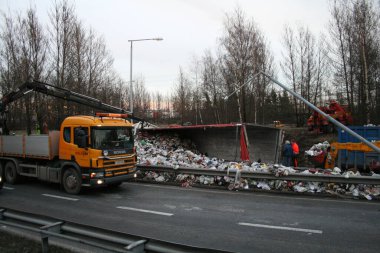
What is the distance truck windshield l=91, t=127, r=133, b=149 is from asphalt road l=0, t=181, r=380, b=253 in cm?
166

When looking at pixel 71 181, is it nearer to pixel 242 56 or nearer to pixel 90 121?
pixel 90 121

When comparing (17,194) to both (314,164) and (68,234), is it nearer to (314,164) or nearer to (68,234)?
(68,234)

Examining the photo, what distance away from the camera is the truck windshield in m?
10.1

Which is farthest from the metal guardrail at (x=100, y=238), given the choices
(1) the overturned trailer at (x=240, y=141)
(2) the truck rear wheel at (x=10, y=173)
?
(1) the overturned trailer at (x=240, y=141)

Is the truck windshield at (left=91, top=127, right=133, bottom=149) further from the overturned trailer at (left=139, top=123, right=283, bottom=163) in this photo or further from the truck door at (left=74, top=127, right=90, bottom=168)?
the overturned trailer at (left=139, top=123, right=283, bottom=163)

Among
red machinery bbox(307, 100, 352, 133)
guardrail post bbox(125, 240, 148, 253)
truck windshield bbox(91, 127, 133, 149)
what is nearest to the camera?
guardrail post bbox(125, 240, 148, 253)

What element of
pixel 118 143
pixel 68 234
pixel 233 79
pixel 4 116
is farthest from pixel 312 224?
pixel 233 79

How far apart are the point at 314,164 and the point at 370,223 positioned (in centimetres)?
1181

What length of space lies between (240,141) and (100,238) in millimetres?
15252

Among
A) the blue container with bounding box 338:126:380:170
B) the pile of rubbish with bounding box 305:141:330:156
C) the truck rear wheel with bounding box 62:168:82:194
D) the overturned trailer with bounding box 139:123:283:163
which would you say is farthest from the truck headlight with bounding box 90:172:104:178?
the pile of rubbish with bounding box 305:141:330:156

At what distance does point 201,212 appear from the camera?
26.5 feet

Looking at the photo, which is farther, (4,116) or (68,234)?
(4,116)

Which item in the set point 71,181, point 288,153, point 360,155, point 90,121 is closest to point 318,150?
point 288,153

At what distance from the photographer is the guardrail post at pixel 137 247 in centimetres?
353
